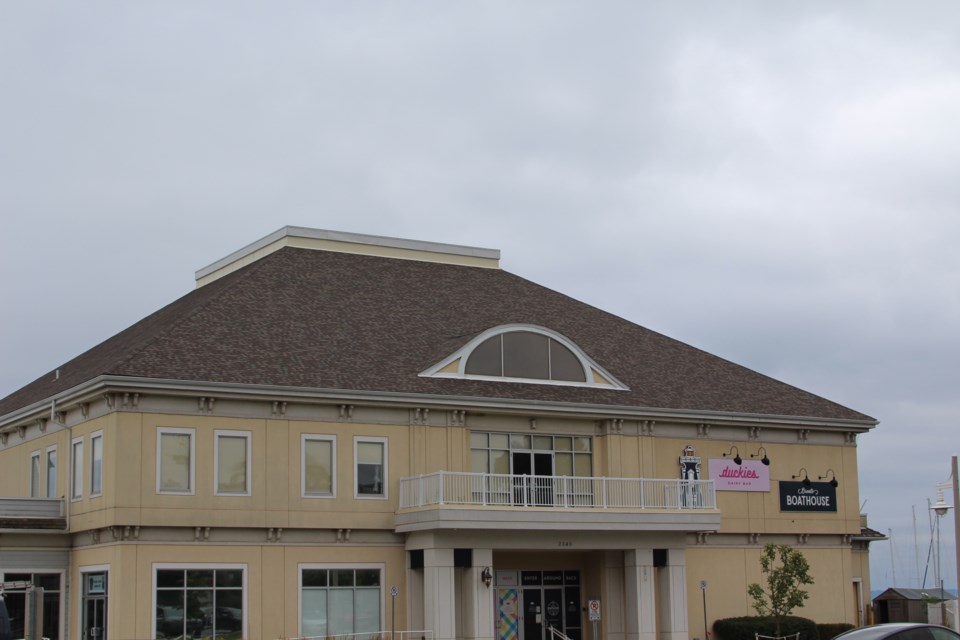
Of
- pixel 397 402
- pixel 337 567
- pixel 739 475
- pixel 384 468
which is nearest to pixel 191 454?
pixel 337 567

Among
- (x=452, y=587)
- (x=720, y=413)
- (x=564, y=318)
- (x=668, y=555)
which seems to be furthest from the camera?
(x=564, y=318)

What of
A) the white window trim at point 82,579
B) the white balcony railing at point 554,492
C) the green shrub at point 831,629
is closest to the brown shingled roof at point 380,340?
the white balcony railing at point 554,492

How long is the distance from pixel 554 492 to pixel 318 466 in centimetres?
682

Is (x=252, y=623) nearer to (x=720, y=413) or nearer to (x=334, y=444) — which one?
(x=334, y=444)

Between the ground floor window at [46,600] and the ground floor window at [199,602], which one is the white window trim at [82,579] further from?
the ground floor window at [199,602]

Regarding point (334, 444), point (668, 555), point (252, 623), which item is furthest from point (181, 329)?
point (668, 555)

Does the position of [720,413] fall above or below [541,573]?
above

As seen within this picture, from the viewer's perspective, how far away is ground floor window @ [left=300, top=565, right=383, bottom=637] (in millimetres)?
36625

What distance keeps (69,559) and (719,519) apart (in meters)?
A: 18.6

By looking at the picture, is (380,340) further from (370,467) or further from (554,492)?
(554,492)

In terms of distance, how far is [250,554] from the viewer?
36.0m

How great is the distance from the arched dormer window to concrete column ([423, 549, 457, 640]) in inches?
221

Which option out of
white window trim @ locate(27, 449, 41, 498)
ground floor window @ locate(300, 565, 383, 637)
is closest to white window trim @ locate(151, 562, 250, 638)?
ground floor window @ locate(300, 565, 383, 637)

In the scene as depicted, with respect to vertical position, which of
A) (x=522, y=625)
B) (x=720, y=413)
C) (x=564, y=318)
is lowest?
(x=522, y=625)
